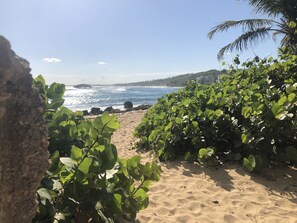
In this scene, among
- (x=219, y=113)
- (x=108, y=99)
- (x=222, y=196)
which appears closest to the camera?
(x=222, y=196)

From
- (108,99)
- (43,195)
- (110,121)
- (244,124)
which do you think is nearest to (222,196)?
(244,124)

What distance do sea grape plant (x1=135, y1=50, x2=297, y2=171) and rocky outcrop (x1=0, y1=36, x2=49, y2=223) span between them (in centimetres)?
328

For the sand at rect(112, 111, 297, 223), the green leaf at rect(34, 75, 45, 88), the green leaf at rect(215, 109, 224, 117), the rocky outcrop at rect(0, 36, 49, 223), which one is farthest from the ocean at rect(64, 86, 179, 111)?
the rocky outcrop at rect(0, 36, 49, 223)

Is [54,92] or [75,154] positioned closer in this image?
[75,154]

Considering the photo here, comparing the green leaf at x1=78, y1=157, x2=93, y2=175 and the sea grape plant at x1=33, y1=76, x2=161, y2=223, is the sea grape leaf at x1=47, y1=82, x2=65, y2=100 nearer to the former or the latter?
the sea grape plant at x1=33, y1=76, x2=161, y2=223

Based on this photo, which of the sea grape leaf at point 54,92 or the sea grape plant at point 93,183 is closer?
the sea grape plant at point 93,183

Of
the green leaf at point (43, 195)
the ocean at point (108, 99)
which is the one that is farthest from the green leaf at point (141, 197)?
the ocean at point (108, 99)

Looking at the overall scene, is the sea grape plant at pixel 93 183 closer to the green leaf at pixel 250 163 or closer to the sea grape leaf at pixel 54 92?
the sea grape leaf at pixel 54 92

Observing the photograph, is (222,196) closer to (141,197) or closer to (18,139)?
(141,197)

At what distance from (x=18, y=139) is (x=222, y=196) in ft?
9.29

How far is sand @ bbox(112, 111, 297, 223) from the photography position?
119 inches

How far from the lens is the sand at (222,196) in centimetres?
303

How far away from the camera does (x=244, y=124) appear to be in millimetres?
4777

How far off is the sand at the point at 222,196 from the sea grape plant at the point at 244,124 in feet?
0.77
